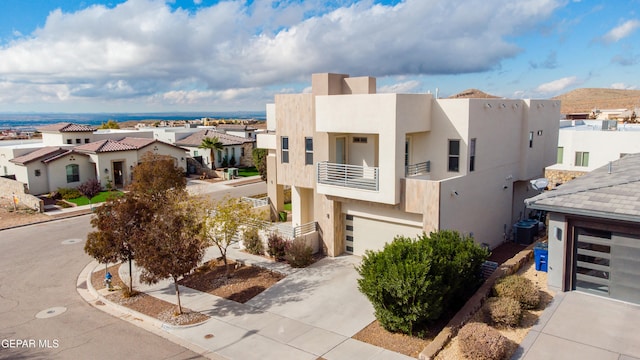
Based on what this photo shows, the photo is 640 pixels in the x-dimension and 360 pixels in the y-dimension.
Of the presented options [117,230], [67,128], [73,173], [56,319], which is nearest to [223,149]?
[67,128]

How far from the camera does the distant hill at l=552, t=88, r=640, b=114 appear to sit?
98144 mm

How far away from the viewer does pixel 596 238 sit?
13.6m

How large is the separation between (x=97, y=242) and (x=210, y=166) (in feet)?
106

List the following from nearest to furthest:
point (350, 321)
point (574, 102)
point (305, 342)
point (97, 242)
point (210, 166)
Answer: point (305, 342)
point (350, 321)
point (97, 242)
point (210, 166)
point (574, 102)

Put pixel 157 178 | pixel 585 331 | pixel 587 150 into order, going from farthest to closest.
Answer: pixel 587 150, pixel 157 178, pixel 585 331

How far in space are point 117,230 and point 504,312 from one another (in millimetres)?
12797

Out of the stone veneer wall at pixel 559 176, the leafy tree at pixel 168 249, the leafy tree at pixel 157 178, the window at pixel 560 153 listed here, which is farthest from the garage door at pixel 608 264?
the leafy tree at pixel 157 178

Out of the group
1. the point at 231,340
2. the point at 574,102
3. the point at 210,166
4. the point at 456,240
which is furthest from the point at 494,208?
the point at 574,102

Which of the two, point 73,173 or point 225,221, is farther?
point 73,173

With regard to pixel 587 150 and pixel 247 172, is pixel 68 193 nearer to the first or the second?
pixel 247 172

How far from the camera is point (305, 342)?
13.0 metres

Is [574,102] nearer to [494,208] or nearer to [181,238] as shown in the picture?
[494,208]

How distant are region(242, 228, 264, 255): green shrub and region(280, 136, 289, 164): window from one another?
→ 361 cm

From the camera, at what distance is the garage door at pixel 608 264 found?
1302cm
